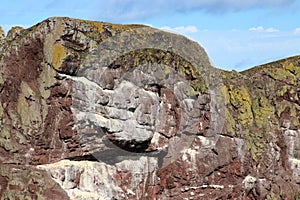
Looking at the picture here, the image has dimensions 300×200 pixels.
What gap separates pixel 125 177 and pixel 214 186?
145 inches

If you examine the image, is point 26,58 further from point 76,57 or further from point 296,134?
point 296,134

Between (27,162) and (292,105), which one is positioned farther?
(292,105)

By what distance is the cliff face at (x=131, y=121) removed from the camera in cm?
1573

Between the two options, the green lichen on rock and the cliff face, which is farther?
the cliff face

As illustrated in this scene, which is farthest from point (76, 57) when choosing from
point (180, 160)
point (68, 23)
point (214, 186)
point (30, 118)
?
point (214, 186)

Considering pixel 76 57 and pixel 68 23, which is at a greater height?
pixel 68 23

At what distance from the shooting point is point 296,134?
21.6 meters

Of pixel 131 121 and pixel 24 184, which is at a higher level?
pixel 131 121

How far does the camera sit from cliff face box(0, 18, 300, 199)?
1573 centimetres

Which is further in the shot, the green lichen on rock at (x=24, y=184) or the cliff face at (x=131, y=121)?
the cliff face at (x=131, y=121)

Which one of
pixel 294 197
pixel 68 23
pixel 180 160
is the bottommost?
pixel 294 197

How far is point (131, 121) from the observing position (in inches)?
669

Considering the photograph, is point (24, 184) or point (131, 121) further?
point (131, 121)

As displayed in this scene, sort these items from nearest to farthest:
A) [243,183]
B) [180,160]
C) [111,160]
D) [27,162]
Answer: [27,162] → [111,160] → [180,160] → [243,183]
